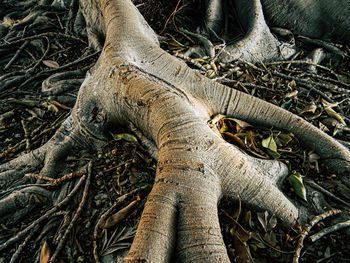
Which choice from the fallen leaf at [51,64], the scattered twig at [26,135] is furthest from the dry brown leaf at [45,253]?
the fallen leaf at [51,64]

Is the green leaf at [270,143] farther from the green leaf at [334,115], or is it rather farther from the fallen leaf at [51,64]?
the fallen leaf at [51,64]

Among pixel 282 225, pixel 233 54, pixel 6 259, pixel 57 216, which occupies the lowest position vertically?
pixel 6 259

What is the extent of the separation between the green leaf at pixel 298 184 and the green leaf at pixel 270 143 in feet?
0.75

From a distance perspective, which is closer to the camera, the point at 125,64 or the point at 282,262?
the point at 282,262

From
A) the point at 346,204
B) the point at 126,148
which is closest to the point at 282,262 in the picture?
the point at 346,204

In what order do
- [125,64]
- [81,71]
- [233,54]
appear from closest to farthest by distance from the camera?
[125,64] < [233,54] < [81,71]

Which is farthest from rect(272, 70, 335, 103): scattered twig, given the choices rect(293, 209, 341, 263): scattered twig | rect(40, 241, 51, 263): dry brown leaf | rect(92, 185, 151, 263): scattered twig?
rect(40, 241, 51, 263): dry brown leaf

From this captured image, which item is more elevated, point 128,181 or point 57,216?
point 128,181

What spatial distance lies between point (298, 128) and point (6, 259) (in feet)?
8.21

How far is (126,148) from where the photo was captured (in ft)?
5.80

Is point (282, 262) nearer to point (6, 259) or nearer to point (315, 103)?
point (315, 103)

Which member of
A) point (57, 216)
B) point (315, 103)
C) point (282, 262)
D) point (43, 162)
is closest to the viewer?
point (282, 262)

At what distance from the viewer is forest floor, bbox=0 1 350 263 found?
126 cm

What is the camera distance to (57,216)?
1535 millimetres
